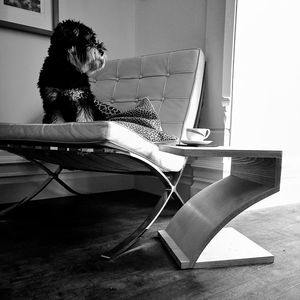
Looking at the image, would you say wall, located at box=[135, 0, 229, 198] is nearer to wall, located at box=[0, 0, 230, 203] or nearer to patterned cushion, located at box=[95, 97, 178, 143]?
wall, located at box=[0, 0, 230, 203]

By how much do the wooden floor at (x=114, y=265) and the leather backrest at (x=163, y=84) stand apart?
528 millimetres

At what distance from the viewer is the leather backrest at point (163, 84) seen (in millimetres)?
1618

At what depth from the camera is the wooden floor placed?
2.60ft

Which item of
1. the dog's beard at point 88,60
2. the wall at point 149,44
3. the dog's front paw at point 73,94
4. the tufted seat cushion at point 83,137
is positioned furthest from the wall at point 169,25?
the tufted seat cushion at point 83,137

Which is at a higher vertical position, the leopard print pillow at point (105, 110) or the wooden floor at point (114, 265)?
the leopard print pillow at point (105, 110)

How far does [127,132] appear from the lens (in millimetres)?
958

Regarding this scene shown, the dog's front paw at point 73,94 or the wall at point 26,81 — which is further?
the wall at point 26,81

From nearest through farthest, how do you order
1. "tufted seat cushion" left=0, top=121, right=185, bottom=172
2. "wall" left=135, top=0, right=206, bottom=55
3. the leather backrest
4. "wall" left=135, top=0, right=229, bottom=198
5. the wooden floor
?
the wooden floor
"tufted seat cushion" left=0, top=121, right=185, bottom=172
the leather backrest
"wall" left=135, top=0, right=229, bottom=198
"wall" left=135, top=0, right=206, bottom=55

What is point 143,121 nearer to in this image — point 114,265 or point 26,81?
point 114,265

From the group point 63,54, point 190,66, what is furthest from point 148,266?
point 190,66

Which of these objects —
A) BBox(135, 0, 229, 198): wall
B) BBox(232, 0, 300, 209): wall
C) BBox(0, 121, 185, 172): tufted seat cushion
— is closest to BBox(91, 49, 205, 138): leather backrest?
BBox(135, 0, 229, 198): wall

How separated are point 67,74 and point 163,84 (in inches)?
23.6

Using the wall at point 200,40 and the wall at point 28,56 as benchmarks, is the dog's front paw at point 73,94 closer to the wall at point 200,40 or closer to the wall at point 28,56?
the wall at point 28,56

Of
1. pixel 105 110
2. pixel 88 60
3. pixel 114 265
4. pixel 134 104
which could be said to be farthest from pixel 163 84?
pixel 114 265
